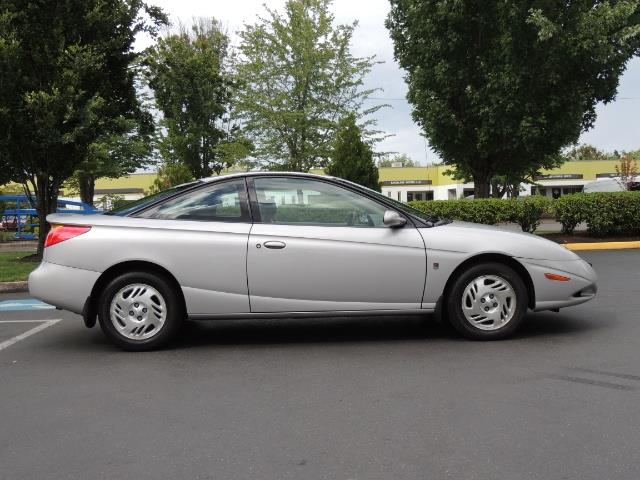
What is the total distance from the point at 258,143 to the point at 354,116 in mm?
4020

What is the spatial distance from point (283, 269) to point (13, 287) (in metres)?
6.44

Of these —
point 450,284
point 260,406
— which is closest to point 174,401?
point 260,406

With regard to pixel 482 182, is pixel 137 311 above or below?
below

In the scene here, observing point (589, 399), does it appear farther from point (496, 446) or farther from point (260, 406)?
point (260, 406)

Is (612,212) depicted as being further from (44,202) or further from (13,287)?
(44,202)

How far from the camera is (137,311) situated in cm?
512

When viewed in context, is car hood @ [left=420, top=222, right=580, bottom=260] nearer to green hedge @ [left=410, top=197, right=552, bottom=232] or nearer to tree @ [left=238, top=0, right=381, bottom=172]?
green hedge @ [left=410, top=197, right=552, bottom=232]

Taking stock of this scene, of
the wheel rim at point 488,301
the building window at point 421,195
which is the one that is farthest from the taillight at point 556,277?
the building window at point 421,195

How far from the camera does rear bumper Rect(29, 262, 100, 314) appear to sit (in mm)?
5098

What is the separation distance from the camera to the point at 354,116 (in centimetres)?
2272

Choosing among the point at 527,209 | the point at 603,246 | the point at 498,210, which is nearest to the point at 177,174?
the point at 498,210

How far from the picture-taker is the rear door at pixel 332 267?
5121 mm

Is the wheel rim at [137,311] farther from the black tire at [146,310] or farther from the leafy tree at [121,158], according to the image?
the leafy tree at [121,158]

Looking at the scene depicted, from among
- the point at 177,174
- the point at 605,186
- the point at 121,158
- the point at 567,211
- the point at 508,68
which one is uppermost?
the point at 508,68
